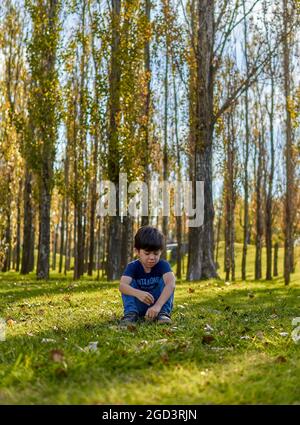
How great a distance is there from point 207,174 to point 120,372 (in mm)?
13769

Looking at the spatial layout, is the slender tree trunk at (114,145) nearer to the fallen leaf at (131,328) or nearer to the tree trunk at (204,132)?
the tree trunk at (204,132)

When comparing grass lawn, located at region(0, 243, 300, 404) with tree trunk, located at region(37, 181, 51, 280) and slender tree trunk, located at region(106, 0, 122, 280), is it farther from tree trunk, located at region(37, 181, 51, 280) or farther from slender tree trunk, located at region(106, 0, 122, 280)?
tree trunk, located at region(37, 181, 51, 280)

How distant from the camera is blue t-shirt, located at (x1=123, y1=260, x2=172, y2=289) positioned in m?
5.98

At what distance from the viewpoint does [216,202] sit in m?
42.1

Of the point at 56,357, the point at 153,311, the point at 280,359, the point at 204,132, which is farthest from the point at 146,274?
the point at 204,132

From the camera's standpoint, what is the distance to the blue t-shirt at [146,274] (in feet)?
19.6

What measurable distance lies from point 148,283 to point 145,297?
35 centimetres

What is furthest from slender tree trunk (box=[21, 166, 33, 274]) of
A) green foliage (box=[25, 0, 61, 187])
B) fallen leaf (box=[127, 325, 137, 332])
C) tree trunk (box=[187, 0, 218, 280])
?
fallen leaf (box=[127, 325, 137, 332])

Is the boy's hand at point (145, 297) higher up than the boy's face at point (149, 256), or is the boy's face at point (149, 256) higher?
the boy's face at point (149, 256)

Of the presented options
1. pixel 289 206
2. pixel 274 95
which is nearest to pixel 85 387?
pixel 289 206

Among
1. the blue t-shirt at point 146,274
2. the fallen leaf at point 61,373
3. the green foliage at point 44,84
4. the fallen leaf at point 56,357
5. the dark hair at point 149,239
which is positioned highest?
the green foliage at point 44,84

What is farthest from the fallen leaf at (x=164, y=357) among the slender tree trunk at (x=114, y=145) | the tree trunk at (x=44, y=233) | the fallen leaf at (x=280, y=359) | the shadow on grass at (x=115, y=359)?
the tree trunk at (x=44, y=233)
